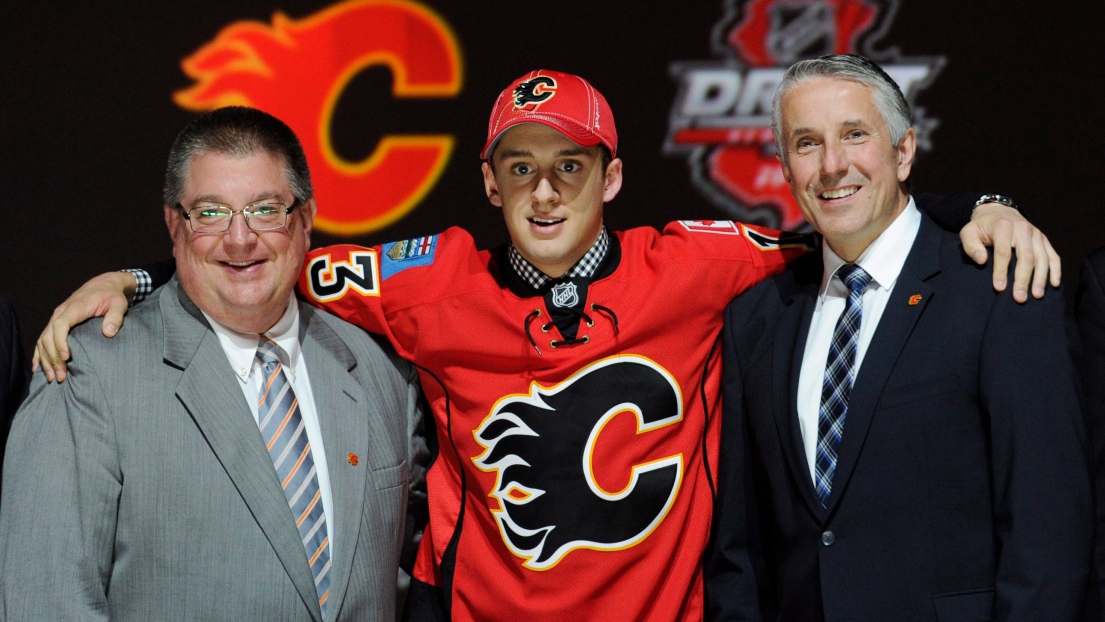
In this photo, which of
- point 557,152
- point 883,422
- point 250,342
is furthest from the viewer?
point 557,152

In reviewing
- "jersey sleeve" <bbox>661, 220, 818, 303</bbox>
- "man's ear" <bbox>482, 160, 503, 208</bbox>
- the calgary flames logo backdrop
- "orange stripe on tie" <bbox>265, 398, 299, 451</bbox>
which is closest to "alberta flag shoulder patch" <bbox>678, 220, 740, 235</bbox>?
"jersey sleeve" <bbox>661, 220, 818, 303</bbox>

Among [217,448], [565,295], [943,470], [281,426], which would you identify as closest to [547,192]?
[565,295]

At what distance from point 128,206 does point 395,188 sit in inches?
30.2

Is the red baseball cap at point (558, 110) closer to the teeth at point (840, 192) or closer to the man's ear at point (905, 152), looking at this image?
the teeth at point (840, 192)

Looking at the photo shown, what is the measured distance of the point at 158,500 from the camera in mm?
1994

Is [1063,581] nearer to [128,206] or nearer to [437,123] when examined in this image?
[437,123]

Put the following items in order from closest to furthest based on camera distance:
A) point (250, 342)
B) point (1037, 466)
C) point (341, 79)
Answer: point (1037, 466)
point (250, 342)
point (341, 79)

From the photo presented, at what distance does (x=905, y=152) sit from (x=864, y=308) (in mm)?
310

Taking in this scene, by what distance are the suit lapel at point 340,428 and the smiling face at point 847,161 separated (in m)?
0.95

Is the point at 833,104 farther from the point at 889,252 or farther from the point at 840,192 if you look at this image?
the point at 889,252

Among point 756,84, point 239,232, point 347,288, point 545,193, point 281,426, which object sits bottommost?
point 281,426

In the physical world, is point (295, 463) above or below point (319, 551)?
above

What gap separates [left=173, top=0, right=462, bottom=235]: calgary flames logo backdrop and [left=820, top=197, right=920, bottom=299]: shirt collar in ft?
5.18

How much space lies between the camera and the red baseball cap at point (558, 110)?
Result: 2.25 meters
